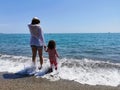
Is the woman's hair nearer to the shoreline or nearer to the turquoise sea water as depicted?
the shoreline

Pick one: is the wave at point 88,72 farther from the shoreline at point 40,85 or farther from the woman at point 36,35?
the woman at point 36,35

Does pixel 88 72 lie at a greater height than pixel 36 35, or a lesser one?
lesser

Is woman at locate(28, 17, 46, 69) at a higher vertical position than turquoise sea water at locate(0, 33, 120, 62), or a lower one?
higher

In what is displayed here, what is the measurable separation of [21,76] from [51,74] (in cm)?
104

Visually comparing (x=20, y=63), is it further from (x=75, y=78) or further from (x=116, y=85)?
(x=116, y=85)

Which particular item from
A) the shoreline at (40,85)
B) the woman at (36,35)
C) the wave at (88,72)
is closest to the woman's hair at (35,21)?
the woman at (36,35)

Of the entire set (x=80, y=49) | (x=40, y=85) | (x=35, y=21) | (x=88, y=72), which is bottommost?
(x=80, y=49)

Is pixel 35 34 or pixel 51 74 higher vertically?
pixel 35 34

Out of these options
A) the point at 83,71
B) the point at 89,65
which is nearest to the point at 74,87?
the point at 83,71

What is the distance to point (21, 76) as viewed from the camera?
7.83m

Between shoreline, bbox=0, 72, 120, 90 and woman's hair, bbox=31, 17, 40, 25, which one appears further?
woman's hair, bbox=31, 17, 40, 25

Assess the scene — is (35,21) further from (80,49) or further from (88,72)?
(80,49)

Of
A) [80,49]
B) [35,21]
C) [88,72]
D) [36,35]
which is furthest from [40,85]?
[80,49]

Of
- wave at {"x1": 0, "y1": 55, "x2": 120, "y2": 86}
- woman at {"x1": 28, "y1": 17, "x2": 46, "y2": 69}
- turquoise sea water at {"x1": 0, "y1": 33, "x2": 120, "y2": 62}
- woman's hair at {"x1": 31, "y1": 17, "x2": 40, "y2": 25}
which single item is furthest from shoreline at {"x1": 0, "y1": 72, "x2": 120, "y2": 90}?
turquoise sea water at {"x1": 0, "y1": 33, "x2": 120, "y2": 62}
